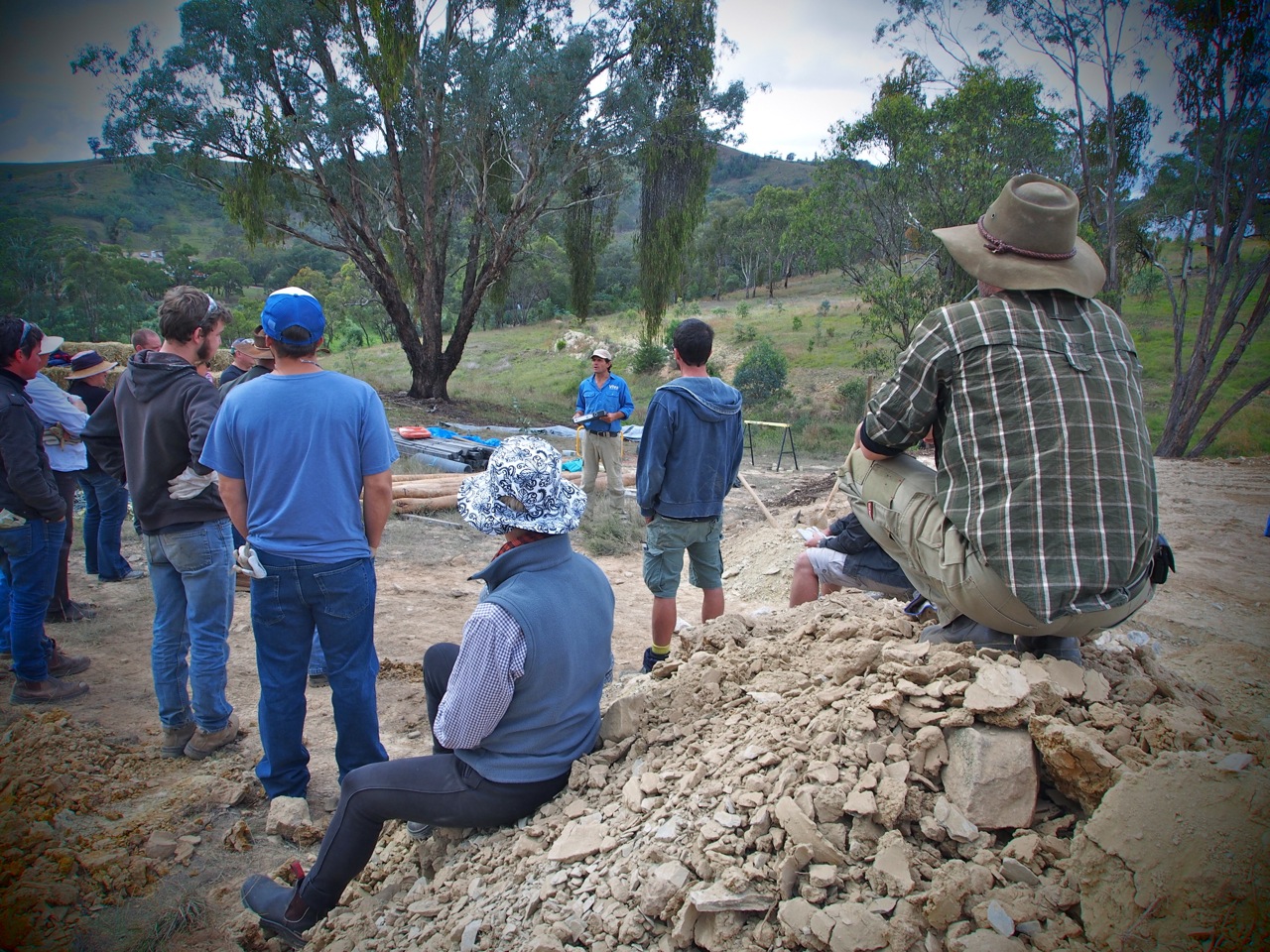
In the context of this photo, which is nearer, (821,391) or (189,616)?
(189,616)

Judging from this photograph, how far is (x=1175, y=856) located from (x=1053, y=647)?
812 millimetres

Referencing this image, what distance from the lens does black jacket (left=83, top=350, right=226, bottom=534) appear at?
10.6 feet

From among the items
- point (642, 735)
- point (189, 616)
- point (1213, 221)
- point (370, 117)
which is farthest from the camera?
point (370, 117)

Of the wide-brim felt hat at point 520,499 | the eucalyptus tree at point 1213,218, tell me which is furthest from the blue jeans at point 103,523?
the eucalyptus tree at point 1213,218

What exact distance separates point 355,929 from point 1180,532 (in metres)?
8.04

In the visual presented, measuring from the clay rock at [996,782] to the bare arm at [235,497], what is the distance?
8.55 feet

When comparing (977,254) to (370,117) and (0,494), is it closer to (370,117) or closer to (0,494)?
(0,494)

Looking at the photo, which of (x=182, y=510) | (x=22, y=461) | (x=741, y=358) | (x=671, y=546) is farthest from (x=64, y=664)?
(x=741, y=358)

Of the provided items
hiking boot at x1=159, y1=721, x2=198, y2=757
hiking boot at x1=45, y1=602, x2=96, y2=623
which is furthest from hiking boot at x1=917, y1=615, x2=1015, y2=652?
hiking boot at x1=45, y1=602, x2=96, y2=623

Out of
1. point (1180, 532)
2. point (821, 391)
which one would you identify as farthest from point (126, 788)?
point (821, 391)

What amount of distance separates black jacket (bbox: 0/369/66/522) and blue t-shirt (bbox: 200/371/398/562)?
166cm

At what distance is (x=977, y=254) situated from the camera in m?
2.38

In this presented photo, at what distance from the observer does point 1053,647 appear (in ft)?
7.82

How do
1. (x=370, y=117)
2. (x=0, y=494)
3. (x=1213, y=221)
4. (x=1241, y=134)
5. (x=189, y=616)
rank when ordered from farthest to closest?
(x=370, y=117) → (x=1213, y=221) → (x=1241, y=134) → (x=0, y=494) → (x=189, y=616)
